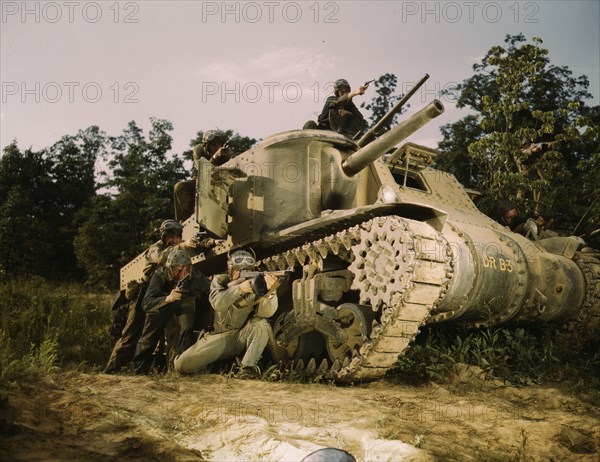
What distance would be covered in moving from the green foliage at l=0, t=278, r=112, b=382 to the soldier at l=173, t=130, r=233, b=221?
2.56m

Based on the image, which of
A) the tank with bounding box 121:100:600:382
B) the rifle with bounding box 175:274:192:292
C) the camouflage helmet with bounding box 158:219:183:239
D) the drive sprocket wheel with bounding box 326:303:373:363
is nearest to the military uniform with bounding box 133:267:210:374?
the rifle with bounding box 175:274:192:292

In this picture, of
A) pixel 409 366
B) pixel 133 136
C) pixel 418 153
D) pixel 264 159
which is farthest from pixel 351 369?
pixel 133 136

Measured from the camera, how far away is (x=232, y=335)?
19.3ft

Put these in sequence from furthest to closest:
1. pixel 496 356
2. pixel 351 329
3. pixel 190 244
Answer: pixel 190 244 → pixel 496 356 → pixel 351 329

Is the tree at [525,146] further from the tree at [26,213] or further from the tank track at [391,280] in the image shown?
the tree at [26,213]

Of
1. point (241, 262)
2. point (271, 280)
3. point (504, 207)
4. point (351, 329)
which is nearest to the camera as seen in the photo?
point (271, 280)

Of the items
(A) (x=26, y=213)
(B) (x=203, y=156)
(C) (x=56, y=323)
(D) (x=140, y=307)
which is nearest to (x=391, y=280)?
(D) (x=140, y=307)

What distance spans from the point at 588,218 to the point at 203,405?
9166 mm

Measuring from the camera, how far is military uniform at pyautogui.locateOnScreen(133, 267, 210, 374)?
258 inches

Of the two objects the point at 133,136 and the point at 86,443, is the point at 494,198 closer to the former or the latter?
the point at 86,443

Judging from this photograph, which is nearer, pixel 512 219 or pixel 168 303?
pixel 168 303

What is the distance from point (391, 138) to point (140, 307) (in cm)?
374

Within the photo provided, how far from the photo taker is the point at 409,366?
610 centimetres

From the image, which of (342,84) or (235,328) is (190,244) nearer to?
(235,328)
